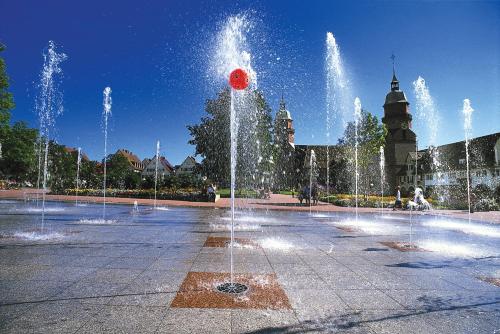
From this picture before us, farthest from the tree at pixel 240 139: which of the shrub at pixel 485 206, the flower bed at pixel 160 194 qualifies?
the shrub at pixel 485 206

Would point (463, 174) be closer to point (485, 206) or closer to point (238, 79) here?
point (485, 206)

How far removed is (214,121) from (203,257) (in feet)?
108

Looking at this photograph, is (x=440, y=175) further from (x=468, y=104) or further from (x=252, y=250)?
(x=252, y=250)

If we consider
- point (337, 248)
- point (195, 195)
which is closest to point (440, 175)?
point (195, 195)

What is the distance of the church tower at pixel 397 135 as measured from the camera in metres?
75.4

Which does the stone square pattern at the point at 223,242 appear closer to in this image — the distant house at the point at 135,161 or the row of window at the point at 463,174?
the row of window at the point at 463,174

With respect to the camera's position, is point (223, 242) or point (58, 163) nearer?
point (223, 242)

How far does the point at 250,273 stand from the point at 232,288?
0.91 m

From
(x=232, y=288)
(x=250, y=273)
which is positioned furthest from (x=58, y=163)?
(x=232, y=288)

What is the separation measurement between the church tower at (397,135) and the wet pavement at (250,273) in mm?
70624

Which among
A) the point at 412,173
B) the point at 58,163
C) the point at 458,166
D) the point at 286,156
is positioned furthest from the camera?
the point at 286,156

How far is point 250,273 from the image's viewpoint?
18.9ft

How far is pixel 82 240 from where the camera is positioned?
844 centimetres

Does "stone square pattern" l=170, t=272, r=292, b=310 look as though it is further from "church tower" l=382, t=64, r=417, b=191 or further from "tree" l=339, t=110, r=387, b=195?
"church tower" l=382, t=64, r=417, b=191
